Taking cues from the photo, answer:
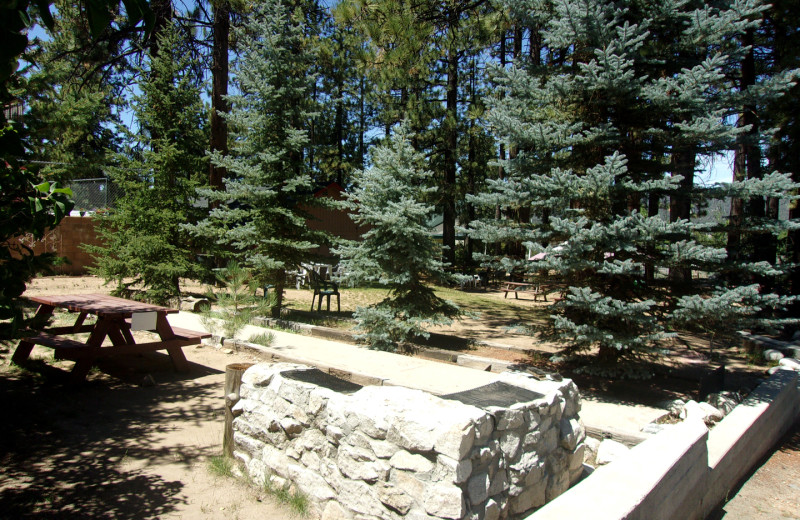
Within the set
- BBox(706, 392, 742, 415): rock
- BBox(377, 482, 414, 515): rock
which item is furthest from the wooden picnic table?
BBox(706, 392, 742, 415): rock

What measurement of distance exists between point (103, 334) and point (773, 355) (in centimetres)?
960

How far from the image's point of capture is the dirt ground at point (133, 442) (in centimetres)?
332

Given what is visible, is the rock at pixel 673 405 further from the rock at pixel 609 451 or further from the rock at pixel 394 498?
the rock at pixel 394 498

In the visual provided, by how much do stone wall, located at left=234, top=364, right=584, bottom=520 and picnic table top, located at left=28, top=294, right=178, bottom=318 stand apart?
2425 millimetres

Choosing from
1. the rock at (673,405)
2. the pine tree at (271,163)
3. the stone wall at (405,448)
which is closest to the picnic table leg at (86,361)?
the stone wall at (405,448)

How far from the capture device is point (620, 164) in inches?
211

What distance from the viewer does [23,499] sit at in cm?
325

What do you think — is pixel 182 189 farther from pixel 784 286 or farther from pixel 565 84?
pixel 784 286

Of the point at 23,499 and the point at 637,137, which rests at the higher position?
the point at 637,137

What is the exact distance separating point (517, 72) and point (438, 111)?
11.9 metres

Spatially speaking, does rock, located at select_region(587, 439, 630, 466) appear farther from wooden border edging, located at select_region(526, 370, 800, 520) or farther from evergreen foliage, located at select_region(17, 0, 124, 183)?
evergreen foliage, located at select_region(17, 0, 124, 183)

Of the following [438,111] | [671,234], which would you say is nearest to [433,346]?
[671,234]

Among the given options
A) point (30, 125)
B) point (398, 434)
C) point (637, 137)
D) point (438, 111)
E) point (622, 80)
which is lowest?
point (398, 434)

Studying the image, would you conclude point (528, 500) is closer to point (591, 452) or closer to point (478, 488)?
point (478, 488)
